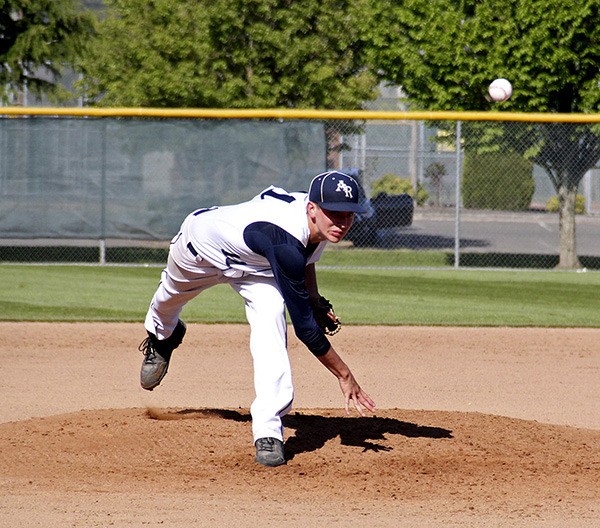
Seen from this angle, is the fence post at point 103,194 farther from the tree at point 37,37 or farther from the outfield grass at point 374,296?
the tree at point 37,37

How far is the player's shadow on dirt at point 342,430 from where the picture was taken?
5.62 m

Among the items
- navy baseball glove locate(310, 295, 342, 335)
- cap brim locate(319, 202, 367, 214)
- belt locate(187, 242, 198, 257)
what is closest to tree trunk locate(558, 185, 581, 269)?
navy baseball glove locate(310, 295, 342, 335)

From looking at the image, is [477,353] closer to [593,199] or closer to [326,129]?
[326,129]

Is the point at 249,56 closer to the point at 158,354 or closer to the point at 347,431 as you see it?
the point at 158,354

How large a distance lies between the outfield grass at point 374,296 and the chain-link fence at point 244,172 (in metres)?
0.54

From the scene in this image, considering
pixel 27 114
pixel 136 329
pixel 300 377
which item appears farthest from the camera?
pixel 27 114

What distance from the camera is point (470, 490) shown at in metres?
4.98

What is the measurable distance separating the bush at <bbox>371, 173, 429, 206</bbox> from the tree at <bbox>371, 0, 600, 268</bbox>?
1.46 m

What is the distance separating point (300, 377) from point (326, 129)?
25.6 feet

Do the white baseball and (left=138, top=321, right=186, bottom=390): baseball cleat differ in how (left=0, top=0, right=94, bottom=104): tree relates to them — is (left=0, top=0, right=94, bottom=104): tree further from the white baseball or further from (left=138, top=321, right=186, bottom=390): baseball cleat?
(left=138, top=321, right=186, bottom=390): baseball cleat

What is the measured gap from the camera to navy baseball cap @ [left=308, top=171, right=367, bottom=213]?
4.86 meters

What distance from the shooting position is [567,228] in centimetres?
1557

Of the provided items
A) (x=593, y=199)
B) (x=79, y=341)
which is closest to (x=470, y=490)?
(x=79, y=341)

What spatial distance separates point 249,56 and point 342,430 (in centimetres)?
1377
